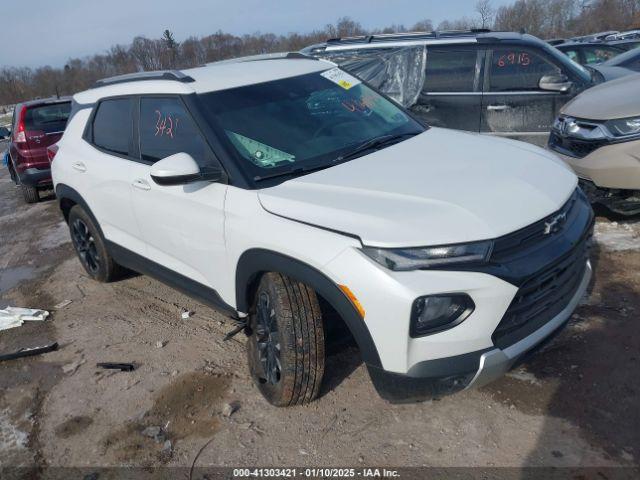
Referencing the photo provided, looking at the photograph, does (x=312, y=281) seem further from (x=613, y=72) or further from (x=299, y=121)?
(x=613, y=72)

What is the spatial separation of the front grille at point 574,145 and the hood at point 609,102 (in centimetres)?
21

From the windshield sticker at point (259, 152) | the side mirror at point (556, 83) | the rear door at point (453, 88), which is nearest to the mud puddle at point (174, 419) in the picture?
the windshield sticker at point (259, 152)

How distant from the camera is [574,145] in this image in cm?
496

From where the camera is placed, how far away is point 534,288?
7.88 ft

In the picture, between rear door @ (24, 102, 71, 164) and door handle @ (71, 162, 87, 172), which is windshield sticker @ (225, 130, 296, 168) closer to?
door handle @ (71, 162, 87, 172)

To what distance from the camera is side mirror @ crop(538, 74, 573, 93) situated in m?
5.86

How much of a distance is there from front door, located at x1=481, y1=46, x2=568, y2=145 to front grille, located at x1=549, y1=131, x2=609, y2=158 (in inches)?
28.9

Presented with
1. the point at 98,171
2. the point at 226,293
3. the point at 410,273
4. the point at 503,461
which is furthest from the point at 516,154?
the point at 98,171

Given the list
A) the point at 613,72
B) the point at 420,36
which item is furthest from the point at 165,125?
the point at 613,72

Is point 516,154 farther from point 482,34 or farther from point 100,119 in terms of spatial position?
point 482,34

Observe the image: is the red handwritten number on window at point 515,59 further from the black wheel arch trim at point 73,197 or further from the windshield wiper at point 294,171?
the black wheel arch trim at point 73,197

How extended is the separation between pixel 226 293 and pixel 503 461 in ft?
5.69

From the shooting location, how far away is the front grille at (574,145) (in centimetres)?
470

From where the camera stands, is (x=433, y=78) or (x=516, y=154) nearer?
(x=516, y=154)
